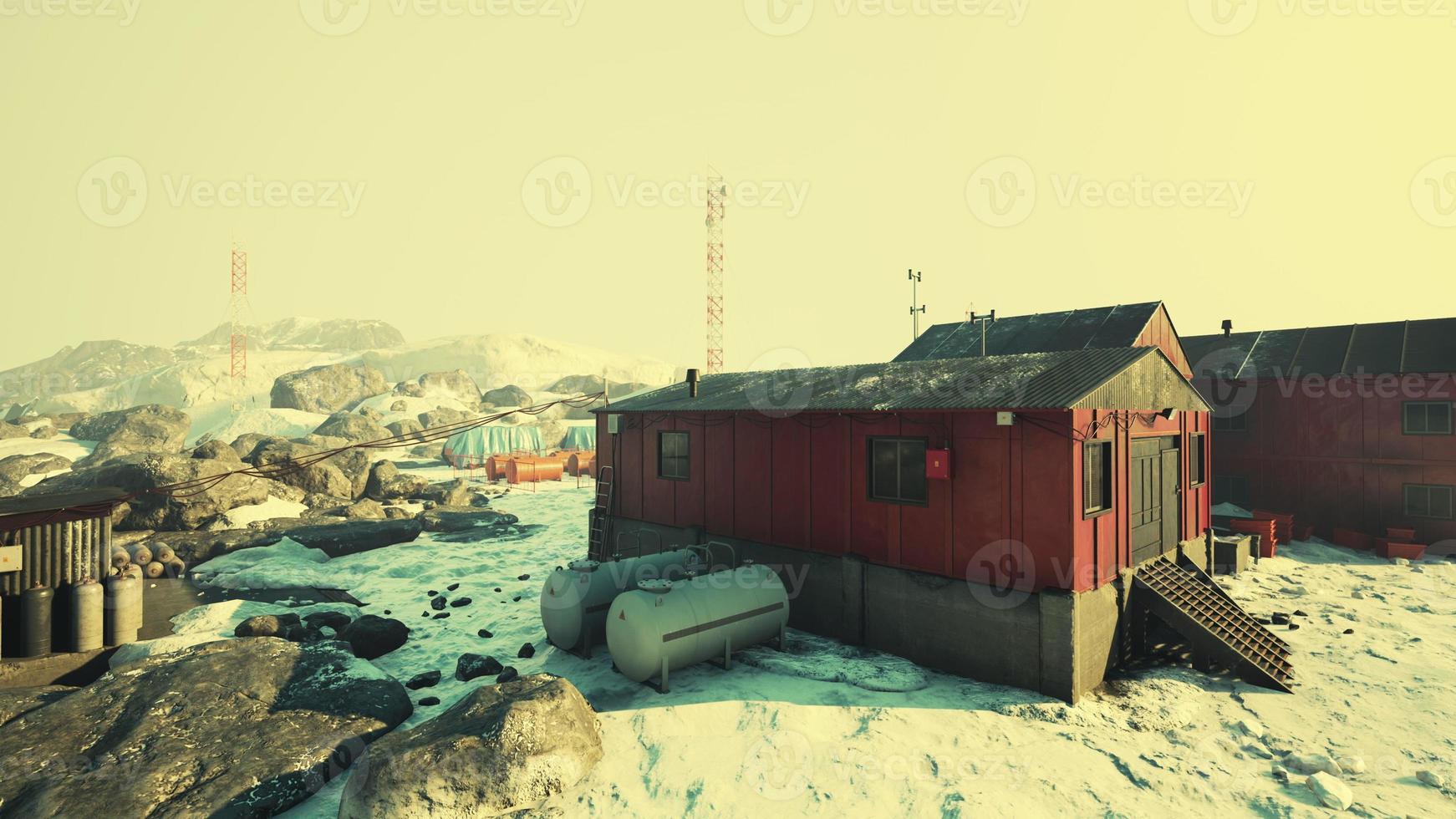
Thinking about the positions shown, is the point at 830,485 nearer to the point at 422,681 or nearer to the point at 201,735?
the point at 422,681

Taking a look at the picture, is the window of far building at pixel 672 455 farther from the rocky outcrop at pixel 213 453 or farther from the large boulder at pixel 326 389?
the large boulder at pixel 326 389

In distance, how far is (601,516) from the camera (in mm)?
20125

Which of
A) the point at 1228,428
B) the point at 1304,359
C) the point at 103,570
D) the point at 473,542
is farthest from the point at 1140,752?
the point at 1304,359

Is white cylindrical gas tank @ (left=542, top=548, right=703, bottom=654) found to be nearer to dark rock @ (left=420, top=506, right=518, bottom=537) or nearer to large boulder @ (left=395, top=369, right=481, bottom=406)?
dark rock @ (left=420, top=506, right=518, bottom=537)

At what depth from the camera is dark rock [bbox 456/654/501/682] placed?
12.1 metres

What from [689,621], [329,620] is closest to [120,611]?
[329,620]

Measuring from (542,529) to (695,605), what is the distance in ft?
56.7

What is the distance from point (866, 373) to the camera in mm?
16469

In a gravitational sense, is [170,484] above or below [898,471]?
below

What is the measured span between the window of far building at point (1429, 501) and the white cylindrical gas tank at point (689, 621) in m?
24.7

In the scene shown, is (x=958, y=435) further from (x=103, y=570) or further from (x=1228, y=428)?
(x=1228, y=428)

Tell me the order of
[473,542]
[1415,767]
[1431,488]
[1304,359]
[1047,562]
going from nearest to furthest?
[1415,767] < [1047,562] < [1431,488] < [473,542] < [1304,359]

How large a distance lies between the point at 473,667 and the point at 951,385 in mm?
10824

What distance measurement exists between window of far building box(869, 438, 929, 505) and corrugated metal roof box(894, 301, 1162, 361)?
14848 millimetres
